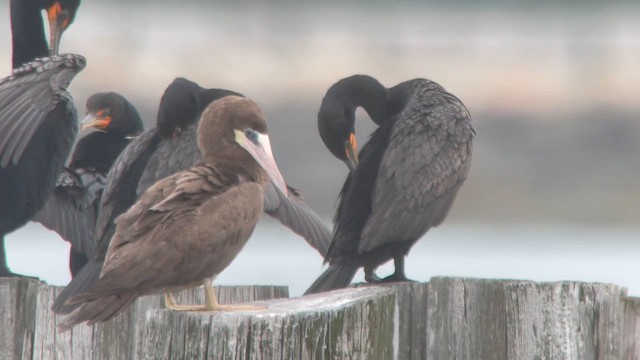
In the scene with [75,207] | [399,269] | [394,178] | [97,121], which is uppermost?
[97,121]

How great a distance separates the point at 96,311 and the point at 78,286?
1.31m

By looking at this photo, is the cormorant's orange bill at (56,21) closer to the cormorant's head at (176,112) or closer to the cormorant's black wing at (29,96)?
the cormorant's black wing at (29,96)

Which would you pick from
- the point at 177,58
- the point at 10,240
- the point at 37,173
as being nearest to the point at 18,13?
the point at 37,173

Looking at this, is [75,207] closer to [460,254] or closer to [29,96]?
[29,96]

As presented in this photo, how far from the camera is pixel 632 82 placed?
1705 cm

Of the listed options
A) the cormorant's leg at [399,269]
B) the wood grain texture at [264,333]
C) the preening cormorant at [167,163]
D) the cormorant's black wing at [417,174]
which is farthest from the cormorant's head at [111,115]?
the wood grain texture at [264,333]

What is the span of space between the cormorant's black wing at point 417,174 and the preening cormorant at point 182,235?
1.48 metres

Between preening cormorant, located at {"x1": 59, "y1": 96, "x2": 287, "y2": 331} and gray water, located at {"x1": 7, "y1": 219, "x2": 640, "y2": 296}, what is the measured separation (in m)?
6.82

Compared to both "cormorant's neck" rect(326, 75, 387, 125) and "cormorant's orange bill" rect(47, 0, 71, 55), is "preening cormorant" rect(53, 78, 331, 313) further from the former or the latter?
"cormorant's orange bill" rect(47, 0, 71, 55)

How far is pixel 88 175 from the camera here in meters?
7.90

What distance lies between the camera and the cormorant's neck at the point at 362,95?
23.5ft

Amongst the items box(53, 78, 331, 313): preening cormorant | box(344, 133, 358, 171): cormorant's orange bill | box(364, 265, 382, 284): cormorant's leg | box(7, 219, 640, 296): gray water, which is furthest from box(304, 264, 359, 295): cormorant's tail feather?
box(7, 219, 640, 296): gray water

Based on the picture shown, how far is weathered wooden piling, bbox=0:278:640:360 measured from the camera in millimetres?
4285

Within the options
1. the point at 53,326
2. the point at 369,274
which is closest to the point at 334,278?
the point at 369,274
